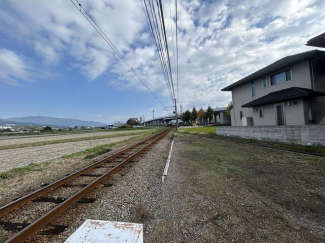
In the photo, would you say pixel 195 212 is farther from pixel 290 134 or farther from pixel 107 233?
pixel 290 134

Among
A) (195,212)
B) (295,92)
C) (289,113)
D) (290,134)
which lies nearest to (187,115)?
(289,113)

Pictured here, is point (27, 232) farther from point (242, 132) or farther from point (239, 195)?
point (242, 132)

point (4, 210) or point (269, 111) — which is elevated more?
point (269, 111)

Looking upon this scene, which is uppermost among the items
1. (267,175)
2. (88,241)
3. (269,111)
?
(269,111)

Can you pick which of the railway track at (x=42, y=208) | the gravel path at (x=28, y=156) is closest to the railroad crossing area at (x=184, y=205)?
the railway track at (x=42, y=208)

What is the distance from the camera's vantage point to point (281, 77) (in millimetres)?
16625

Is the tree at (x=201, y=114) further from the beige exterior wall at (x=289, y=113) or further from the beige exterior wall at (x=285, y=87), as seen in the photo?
the beige exterior wall at (x=289, y=113)

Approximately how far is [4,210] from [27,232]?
145 cm

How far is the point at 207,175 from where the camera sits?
594cm

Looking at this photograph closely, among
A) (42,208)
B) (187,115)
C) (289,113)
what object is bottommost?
(42,208)

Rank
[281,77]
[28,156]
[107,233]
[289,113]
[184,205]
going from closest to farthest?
[107,233] < [184,205] < [28,156] < [289,113] < [281,77]

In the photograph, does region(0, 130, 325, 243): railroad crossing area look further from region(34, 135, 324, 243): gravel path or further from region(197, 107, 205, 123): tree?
region(197, 107, 205, 123): tree

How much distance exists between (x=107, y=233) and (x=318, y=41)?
16109 millimetres

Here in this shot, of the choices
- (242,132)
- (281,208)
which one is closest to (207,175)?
(281,208)
